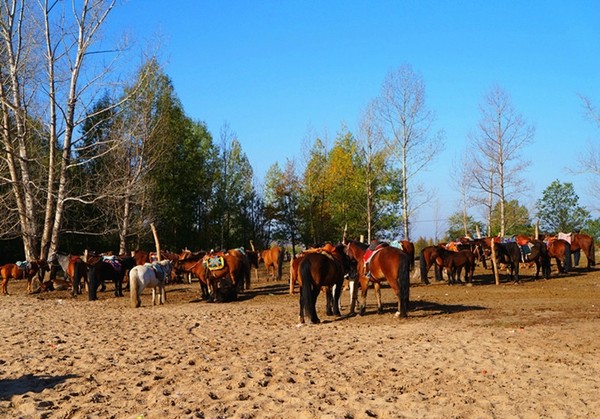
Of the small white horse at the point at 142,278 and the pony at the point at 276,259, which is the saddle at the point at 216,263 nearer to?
the small white horse at the point at 142,278

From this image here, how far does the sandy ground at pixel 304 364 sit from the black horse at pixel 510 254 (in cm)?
861

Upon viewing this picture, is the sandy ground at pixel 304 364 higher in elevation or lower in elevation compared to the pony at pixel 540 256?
lower

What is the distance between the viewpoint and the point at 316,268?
12.9 meters

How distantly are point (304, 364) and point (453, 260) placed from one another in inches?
618

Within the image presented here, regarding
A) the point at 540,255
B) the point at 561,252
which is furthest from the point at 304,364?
the point at 561,252

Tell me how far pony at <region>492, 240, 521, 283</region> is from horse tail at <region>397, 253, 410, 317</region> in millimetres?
11799

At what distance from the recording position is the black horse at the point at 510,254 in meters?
23.6

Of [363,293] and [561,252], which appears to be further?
[561,252]

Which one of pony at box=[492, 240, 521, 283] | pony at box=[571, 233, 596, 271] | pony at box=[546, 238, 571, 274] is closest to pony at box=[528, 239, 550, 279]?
pony at box=[492, 240, 521, 283]

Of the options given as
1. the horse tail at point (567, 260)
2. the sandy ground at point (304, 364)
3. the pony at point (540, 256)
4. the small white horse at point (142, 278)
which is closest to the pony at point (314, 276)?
the sandy ground at point (304, 364)

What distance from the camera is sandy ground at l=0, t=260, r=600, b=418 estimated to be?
248 inches

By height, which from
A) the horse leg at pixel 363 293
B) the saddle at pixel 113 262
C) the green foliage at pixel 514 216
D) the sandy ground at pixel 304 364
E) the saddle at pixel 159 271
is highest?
the green foliage at pixel 514 216

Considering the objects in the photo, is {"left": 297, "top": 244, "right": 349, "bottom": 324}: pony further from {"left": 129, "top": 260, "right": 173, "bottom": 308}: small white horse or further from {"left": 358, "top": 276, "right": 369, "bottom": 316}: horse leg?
{"left": 129, "top": 260, "right": 173, "bottom": 308}: small white horse

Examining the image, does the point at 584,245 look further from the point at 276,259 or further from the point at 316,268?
the point at 316,268
